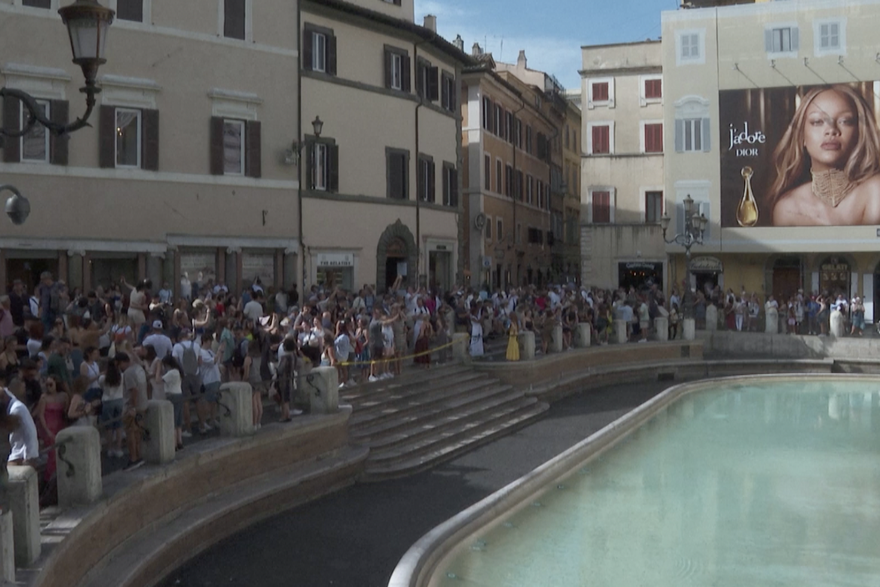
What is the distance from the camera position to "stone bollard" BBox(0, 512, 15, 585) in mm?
6906

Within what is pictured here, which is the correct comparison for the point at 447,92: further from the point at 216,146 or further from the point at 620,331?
the point at 216,146

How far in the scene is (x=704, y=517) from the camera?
1406 cm

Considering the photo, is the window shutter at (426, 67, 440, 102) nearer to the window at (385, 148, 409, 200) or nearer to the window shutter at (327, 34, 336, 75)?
the window at (385, 148, 409, 200)

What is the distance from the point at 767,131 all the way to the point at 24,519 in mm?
34958

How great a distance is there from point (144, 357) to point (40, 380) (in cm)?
233

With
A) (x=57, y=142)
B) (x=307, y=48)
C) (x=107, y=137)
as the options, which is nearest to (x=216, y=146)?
(x=107, y=137)

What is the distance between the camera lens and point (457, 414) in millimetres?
18688

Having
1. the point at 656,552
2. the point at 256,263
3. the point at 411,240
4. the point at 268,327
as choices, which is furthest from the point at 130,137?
the point at 656,552

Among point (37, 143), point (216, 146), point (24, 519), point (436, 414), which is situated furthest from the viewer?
point (216, 146)

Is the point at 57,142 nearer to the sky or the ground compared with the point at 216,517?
nearer to the sky

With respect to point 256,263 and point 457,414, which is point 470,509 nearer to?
point 457,414

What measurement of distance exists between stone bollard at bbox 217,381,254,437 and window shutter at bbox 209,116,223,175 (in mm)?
11824

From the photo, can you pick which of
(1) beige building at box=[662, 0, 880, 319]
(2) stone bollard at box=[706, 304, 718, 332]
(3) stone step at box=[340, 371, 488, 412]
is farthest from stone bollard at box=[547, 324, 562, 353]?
(1) beige building at box=[662, 0, 880, 319]

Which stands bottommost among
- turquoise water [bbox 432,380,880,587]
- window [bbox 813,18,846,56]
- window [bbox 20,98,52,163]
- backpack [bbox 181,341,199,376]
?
turquoise water [bbox 432,380,880,587]
